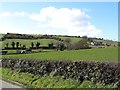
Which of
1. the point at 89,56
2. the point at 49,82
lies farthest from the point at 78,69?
the point at 89,56

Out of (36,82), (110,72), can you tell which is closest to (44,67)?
(36,82)

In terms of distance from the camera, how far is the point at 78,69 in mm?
19062

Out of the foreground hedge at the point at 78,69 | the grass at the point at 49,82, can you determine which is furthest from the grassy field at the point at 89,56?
the grass at the point at 49,82

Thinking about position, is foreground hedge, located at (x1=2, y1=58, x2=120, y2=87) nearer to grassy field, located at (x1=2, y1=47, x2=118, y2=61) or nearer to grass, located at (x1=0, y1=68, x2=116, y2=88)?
grass, located at (x1=0, y1=68, x2=116, y2=88)

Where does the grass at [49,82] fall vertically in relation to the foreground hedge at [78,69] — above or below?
below

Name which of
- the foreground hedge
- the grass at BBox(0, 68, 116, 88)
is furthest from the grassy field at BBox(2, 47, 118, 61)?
the grass at BBox(0, 68, 116, 88)

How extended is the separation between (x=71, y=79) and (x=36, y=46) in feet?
226

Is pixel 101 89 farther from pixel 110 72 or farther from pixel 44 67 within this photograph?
pixel 44 67

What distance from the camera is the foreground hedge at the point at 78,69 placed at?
1600cm

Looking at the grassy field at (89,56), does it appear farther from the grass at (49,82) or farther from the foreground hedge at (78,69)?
the grass at (49,82)

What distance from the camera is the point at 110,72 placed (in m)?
16.0

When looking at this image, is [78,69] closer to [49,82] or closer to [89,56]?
[49,82]

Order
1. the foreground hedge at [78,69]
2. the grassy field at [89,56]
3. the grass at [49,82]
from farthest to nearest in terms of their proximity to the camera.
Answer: the grassy field at [89,56], the grass at [49,82], the foreground hedge at [78,69]

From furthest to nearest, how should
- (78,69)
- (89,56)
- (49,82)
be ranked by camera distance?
(89,56), (49,82), (78,69)
